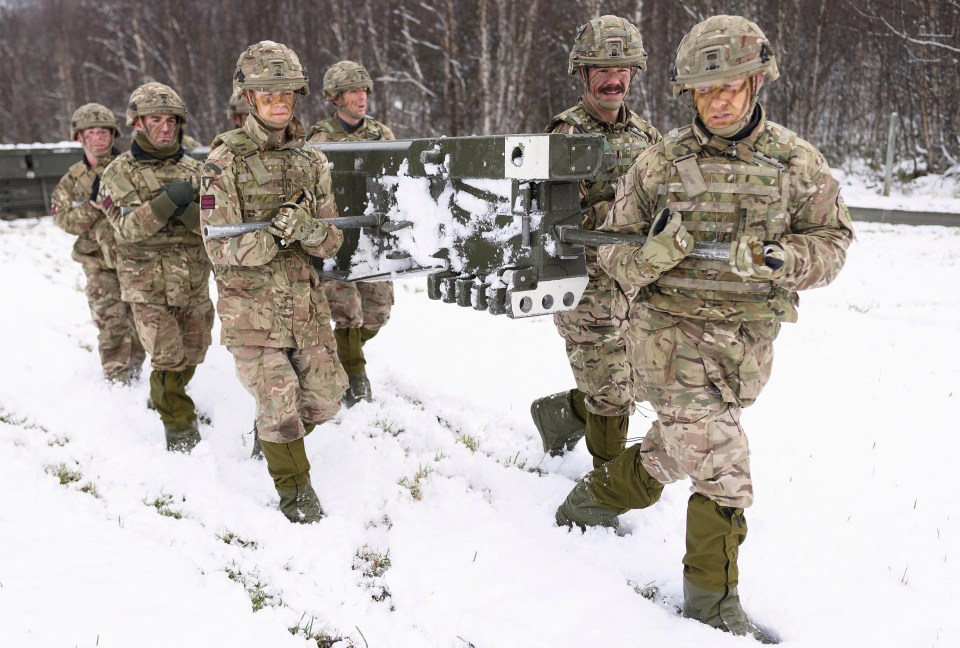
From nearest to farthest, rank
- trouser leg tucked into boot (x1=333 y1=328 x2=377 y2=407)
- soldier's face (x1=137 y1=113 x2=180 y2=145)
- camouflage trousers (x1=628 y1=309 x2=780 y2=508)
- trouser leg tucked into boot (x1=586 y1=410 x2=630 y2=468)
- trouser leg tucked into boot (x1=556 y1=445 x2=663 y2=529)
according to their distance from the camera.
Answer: camouflage trousers (x1=628 y1=309 x2=780 y2=508) → trouser leg tucked into boot (x1=556 y1=445 x2=663 y2=529) → trouser leg tucked into boot (x1=586 y1=410 x2=630 y2=468) → soldier's face (x1=137 y1=113 x2=180 y2=145) → trouser leg tucked into boot (x1=333 y1=328 x2=377 y2=407)

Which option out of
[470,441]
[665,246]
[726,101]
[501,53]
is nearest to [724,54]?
[726,101]

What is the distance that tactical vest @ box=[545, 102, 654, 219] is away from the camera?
3701 mm

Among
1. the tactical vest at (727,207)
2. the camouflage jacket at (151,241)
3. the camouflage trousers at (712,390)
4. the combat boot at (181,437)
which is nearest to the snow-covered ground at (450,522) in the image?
the combat boot at (181,437)

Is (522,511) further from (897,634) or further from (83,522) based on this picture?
(83,522)

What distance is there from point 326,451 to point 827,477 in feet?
9.38

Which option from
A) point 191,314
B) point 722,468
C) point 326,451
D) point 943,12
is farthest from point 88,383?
point 943,12

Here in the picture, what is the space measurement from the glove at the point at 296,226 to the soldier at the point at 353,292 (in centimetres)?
151

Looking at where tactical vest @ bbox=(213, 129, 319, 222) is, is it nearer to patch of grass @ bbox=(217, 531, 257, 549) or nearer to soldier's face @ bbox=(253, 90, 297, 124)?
soldier's face @ bbox=(253, 90, 297, 124)

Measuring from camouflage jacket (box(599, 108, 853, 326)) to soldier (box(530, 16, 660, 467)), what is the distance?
0.74 m

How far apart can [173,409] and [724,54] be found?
3954 mm

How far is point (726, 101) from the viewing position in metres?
2.66

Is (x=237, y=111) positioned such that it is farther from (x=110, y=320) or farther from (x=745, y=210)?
(x=745, y=210)

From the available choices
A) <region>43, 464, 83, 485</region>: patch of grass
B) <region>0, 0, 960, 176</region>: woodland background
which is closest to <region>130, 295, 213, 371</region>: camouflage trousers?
<region>43, 464, 83, 485</region>: patch of grass

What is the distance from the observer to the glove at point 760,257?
245 centimetres
